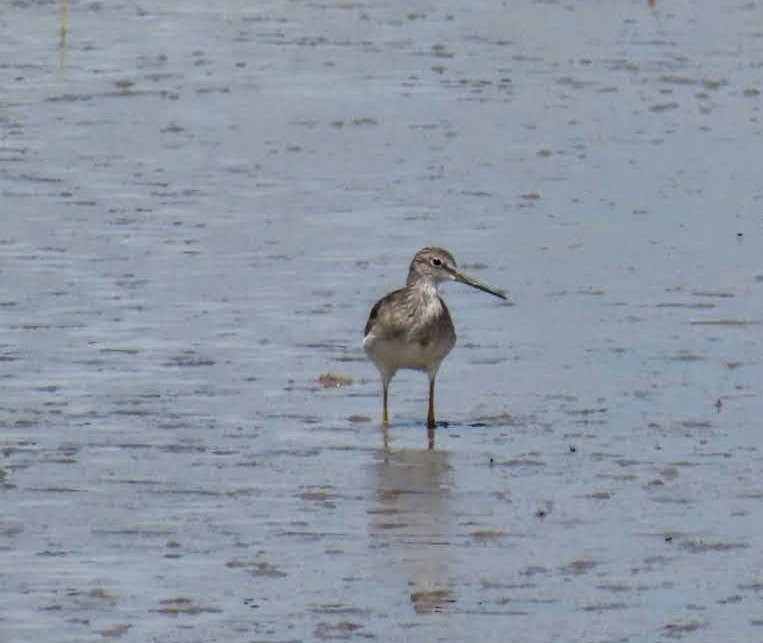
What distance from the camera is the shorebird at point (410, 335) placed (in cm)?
1549

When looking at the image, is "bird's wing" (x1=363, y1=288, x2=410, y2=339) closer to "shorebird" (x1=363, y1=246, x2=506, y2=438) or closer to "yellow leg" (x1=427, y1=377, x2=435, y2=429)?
"shorebird" (x1=363, y1=246, x2=506, y2=438)

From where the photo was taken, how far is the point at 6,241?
19.8 meters

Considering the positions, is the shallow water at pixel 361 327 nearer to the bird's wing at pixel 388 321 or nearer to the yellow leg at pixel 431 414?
the yellow leg at pixel 431 414

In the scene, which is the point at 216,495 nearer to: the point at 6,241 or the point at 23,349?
the point at 23,349

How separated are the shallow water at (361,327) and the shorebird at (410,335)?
30 cm

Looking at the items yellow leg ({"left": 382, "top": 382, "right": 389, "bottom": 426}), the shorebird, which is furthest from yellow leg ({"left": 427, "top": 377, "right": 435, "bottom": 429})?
yellow leg ({"left": 382, "top": 382, "right": 389, "bottom": 426})

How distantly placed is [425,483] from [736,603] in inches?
113

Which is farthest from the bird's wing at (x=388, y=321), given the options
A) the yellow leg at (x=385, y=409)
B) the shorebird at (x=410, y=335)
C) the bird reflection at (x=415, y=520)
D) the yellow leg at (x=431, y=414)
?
the bird reflection at (x=415, y=520)

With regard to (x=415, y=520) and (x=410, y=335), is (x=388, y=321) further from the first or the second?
(x=415, y=520)

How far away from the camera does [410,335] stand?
15.5 meters

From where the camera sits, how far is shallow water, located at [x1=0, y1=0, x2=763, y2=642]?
38.9ft

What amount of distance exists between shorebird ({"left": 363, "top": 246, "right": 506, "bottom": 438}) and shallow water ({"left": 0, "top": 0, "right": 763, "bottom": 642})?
295mm

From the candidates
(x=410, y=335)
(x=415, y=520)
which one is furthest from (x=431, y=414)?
(x=415, y=520)

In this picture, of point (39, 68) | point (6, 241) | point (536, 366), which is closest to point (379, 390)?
point (536, 366)
